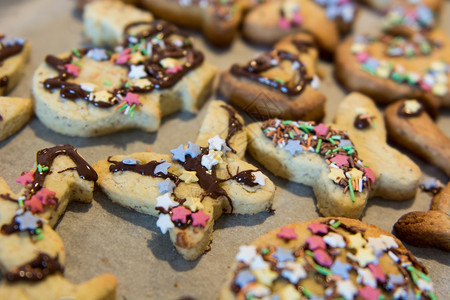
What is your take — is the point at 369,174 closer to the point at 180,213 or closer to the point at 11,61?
the point at 180,213

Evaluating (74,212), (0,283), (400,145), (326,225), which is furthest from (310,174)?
(0,283)

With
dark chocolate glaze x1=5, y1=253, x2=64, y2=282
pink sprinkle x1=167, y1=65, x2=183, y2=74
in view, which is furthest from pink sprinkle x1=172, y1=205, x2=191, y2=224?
pink sprinkle x1=167, y1=65, x2=183, y2=74

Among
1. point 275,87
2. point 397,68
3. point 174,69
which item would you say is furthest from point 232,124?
point 397,68

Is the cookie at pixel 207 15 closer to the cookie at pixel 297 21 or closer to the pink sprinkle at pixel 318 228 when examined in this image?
the cookie at pixel 297 21

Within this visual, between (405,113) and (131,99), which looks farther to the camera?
(405,113)

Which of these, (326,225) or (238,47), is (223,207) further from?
(238,47)

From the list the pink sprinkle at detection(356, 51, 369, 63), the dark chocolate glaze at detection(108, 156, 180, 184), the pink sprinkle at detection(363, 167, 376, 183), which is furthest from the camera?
the pink sprinkle at detection(356, 51, 369, 63)

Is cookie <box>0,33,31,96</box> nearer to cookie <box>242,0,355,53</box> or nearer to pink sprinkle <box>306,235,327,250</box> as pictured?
cookie <box>242,0,355,53</box>
